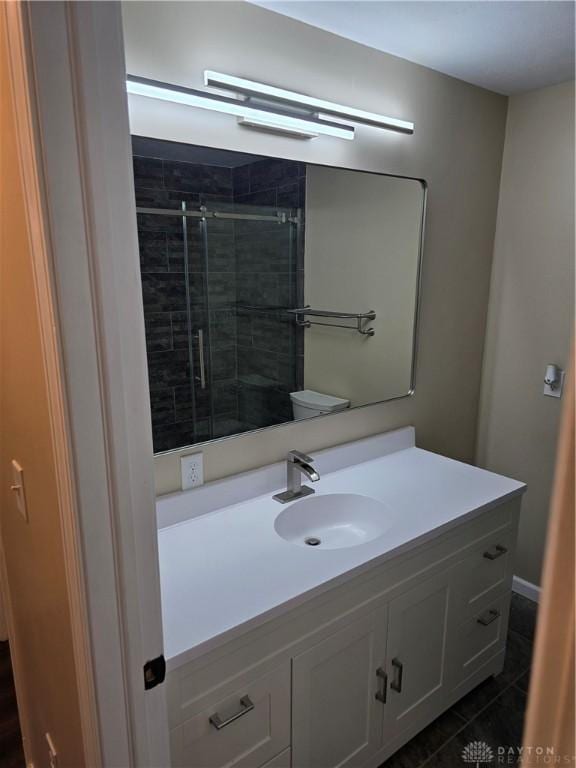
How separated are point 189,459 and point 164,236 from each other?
0.66 meters

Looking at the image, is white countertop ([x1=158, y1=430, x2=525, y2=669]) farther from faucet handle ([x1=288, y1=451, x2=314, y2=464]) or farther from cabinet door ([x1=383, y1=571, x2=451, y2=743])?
cabinet door ([x1=383, y1=571, x2=451, y2=743])

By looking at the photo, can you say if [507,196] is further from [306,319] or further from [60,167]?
[60,167]

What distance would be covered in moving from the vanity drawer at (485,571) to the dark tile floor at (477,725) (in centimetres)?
39

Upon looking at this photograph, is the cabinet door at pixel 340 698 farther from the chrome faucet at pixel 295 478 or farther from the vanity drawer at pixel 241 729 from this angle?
the chrome faucet at pixel 295 478

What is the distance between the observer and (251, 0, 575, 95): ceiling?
4.70ft

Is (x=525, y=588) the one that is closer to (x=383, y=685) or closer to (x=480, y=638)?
(x=480, y=638)

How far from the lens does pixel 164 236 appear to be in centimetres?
145

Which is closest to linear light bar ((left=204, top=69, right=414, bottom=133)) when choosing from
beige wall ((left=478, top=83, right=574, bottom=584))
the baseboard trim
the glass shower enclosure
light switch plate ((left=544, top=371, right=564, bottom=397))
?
the glass shower enclosure

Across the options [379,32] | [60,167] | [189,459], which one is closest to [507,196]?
[379,32]

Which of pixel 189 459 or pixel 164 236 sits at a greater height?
pixel 164 236

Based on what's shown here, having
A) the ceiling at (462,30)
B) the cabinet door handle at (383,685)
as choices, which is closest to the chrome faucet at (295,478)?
the cabinet door handle at (383,685)

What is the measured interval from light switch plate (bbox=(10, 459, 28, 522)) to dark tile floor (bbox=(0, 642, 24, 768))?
42.1 inches

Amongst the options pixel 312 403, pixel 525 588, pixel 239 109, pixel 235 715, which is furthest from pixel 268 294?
pixel 525 588

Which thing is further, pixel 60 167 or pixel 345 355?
pixel 345 355
